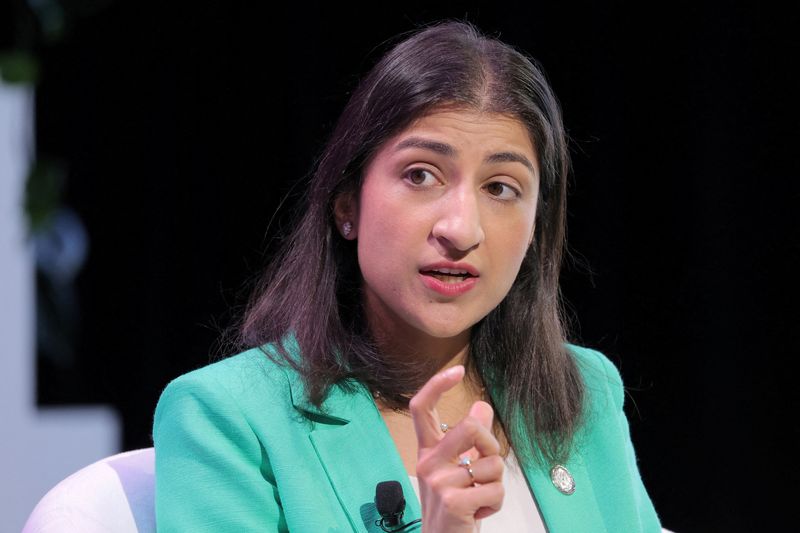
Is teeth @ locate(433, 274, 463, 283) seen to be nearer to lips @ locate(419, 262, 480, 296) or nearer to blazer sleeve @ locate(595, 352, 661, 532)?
lips @ locate(419, 262, 480, 296)

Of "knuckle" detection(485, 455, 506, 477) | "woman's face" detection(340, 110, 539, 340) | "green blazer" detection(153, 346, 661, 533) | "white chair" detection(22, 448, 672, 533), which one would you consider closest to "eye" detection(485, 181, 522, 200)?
"woman's face" detection(340, 110, 539, 340)

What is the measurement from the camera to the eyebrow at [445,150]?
155 centimetres

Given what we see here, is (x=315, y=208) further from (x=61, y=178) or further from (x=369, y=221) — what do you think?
(x=61, y=178)

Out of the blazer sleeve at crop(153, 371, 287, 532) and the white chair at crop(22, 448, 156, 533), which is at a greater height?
the blazer sleeve at crop(153, 371, 287, 532)

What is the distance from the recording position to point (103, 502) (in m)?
1.55

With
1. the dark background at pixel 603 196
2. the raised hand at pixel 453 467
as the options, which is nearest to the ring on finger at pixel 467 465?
the raised hand at pixel 453 467

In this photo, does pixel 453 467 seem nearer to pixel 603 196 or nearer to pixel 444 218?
pixel 444 218

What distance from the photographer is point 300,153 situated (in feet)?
9.62

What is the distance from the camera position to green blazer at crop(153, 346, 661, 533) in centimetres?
146

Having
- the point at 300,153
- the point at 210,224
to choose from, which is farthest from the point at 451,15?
the point at 210,224

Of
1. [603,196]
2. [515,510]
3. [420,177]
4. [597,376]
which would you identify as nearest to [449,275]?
[420,177]

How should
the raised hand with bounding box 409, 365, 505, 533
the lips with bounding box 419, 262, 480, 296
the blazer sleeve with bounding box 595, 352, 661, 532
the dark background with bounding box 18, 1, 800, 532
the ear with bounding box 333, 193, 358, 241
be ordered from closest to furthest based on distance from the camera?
the raised hand with bounding box 409, 365, 505, 533
the lips with bounding box 419, 262, 480, 296
the ear with bounding box 333, 193, 358, 241
the blazer sleeve with bounding box 595, 352, 661, 532
the dark background with bounding box 18, 1, 800, 532

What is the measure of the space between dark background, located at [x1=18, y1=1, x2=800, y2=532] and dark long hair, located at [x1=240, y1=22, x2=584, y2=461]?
3.48 feet

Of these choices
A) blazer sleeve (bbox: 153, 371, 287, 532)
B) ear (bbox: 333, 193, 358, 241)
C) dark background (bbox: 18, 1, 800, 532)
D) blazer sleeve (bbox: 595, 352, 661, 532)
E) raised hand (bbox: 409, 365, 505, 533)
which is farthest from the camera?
dark background (bbox: 18, 1, 800, 532)
